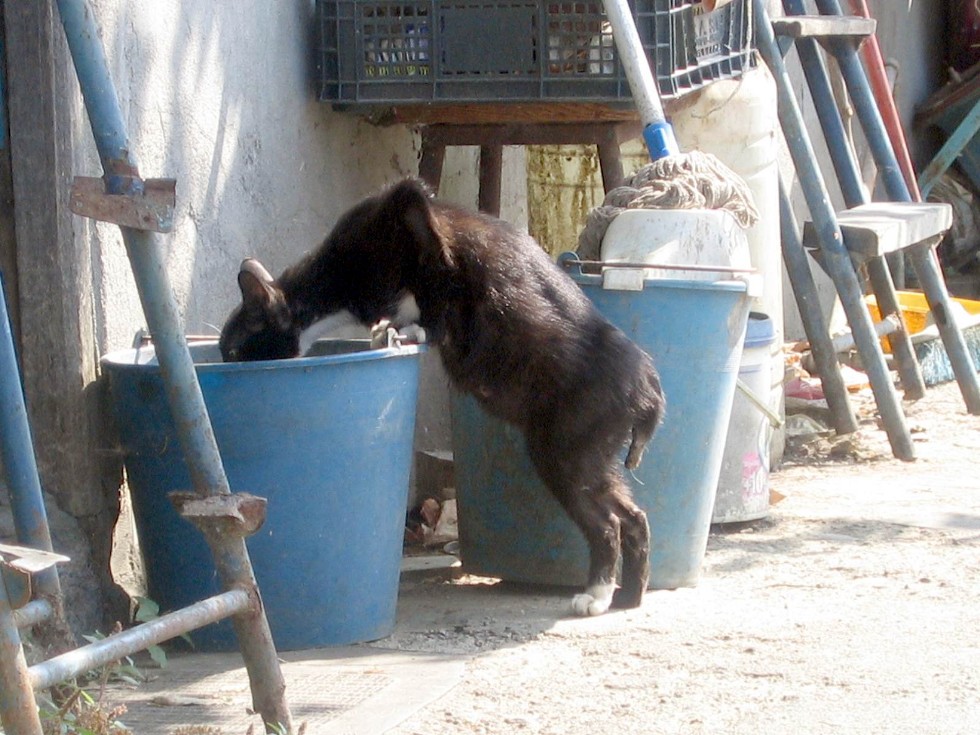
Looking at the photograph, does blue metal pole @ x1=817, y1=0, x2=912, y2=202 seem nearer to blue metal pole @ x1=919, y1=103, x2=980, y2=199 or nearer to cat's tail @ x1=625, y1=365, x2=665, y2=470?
blue metal pole @ x1=919, y1=103, x2=980, y2=199

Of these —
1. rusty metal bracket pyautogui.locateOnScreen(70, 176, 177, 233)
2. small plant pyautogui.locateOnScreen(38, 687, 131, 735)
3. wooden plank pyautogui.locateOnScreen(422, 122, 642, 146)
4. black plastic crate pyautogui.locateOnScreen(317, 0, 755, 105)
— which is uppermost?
black plastic crate pyautogui.locateOnScreen(317, 0, 755, 105)

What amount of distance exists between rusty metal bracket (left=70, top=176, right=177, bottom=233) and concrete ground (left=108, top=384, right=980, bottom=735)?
1.00 metres

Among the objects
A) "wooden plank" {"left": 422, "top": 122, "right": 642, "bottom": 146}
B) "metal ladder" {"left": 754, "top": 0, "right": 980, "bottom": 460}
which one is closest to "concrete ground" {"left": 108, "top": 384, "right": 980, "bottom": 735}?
"metal ladder" {"left": 754, "top": 0, "right": 980, "bottom": 460}

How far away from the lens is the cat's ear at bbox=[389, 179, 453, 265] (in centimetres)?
367

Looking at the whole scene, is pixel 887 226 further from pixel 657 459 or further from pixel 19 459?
pixel 19 459

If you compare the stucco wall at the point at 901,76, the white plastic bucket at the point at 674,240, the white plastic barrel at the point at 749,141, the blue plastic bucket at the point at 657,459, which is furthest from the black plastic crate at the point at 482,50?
the stucco wall at the point at 901,76

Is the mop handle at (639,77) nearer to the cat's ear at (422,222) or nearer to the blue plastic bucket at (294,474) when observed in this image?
the cat's ear at (422,222)

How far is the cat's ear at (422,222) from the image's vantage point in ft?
12.0

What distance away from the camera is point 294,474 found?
3.21 m

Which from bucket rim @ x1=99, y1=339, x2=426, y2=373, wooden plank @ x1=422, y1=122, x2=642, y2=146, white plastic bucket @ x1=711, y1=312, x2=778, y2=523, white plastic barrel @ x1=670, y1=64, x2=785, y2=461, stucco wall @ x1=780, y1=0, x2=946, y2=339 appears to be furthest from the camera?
stucco wall @ x1=780, y1=0, x2=946, y2=339

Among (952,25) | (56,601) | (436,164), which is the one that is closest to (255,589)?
(56,601)

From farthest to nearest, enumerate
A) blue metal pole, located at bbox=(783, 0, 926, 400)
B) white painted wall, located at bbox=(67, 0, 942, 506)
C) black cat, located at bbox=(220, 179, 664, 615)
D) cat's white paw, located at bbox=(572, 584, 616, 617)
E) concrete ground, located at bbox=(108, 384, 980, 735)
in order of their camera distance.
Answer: blue metal pole, located at bbox=(783, 0, 926, 400) → cat's white paw, located at bbox=(572, 584, 616, 617) → black cat, located at bbox=(220, 179, 664, 615) → white painted wall, located at bbox=(67, 0, 942, 506) → concrete ground, located at bbox=(108, 384, 980, 735)

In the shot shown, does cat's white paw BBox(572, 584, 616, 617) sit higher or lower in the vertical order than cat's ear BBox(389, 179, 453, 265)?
lower

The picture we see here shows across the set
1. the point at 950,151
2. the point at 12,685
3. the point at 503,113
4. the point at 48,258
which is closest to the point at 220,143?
the point at 48,258
